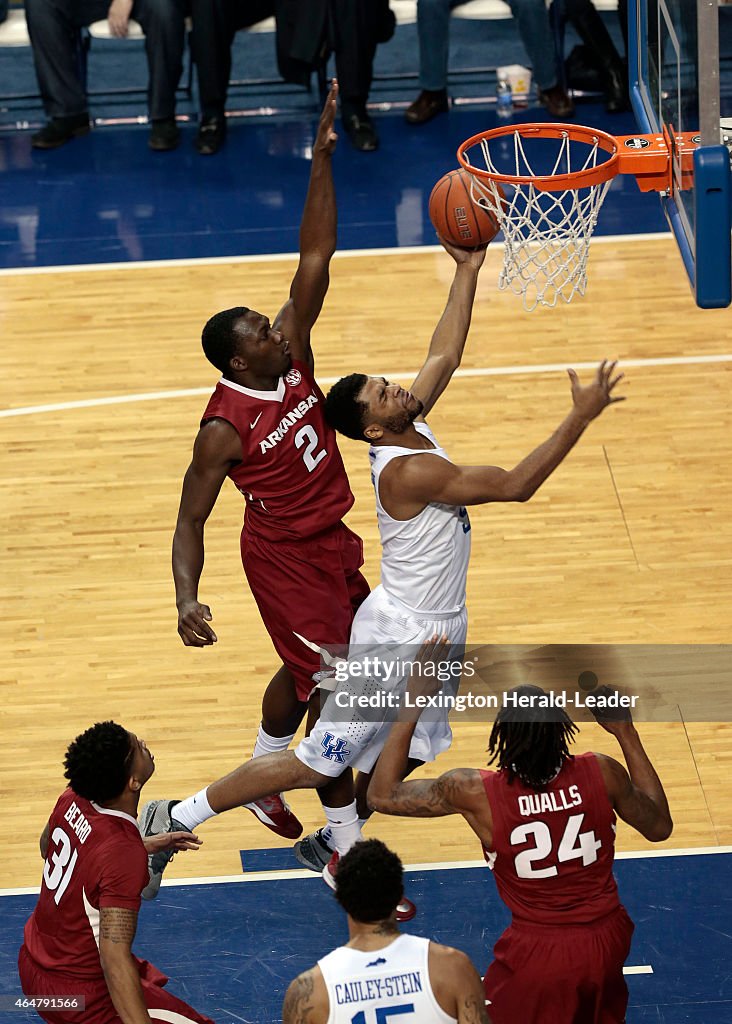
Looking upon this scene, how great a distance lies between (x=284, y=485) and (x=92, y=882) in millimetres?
1736

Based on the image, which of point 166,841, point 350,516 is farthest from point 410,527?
point 350,516

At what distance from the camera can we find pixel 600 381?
182 inches

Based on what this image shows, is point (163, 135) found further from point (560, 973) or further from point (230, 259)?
point (560, 973)

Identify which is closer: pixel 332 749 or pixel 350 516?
pixel 332 749

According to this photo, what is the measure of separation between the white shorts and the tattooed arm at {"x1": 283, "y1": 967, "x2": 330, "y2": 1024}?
5.26ft

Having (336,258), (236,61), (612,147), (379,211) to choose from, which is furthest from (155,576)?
(236,61)

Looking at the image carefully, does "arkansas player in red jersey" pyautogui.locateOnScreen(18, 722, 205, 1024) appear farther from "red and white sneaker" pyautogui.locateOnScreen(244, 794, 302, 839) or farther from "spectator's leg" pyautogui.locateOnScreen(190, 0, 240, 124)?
"spectator's leg" pyautogui.locateOnScreen(190, 0, 240, 124)

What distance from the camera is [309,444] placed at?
5512mm

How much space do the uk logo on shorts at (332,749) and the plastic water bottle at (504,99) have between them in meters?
8.76

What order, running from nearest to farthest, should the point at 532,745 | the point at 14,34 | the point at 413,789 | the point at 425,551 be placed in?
the point at 532,745
the point at 413,789
the point at 425,551
the point at 14,34

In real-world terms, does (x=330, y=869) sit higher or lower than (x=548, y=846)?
lower

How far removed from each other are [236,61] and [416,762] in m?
9.88

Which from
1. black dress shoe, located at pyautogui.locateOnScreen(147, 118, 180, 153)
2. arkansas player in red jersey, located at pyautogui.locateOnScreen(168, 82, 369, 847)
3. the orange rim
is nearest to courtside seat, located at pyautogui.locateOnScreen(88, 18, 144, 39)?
black dress shoe, located at pyautogui.locateOnScreen(147, 118, 180, 153)

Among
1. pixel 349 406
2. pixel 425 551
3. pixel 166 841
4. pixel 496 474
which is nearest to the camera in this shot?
pixel 166 841
